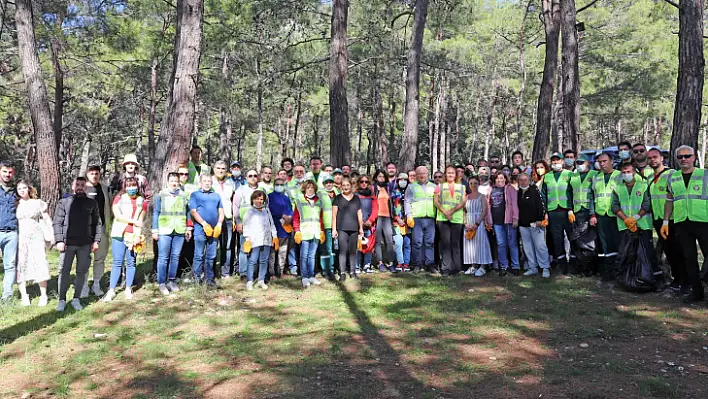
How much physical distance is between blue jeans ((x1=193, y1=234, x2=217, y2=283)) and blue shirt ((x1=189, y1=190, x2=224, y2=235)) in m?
0.14

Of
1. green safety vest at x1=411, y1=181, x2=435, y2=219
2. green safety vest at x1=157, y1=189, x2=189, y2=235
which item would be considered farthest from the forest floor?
green safety vest at x1=411, y1=181, x2=435, y2=219

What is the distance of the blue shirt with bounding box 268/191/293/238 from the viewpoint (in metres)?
8.62

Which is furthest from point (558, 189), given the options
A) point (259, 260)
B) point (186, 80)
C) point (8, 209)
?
point (8, 209)

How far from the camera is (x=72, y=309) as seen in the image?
6875 millimetres

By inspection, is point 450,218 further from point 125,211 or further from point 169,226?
point 125,211

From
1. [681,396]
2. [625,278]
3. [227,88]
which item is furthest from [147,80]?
[681,396]

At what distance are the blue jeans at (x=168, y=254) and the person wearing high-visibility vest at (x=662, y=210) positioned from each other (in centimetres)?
665

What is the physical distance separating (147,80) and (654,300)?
71.1ft

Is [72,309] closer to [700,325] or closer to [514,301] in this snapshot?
[514,301]

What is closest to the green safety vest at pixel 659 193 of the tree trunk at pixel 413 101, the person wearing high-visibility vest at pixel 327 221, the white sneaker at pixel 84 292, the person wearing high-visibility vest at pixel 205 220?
the person wearing high-visibility vest at pixel 327 221

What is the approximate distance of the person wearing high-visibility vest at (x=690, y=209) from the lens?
20.9 feet

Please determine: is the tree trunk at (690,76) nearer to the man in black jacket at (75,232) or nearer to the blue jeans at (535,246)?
the blue jeans at (535,246)

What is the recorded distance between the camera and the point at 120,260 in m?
7.29

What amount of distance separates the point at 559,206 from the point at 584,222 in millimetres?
450
